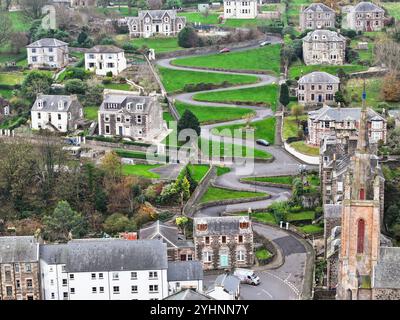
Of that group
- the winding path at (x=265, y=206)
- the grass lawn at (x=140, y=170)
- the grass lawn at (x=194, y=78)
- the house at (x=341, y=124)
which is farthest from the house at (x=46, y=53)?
the house at (x=341, y=124)

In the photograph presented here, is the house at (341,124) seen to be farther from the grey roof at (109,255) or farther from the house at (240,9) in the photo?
the house at (240,9)

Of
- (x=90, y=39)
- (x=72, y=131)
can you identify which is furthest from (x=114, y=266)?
(x=90, y=39)

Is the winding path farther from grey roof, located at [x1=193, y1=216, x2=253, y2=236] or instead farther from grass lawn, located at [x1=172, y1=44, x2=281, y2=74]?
grass lawn, located at [x1=172, y1=44, x2=281, y2=74]

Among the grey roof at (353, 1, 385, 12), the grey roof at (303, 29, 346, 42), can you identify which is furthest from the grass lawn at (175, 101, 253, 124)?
the grey roof at (353, 1, 385, 12)

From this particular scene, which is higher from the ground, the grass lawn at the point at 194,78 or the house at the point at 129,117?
the grass lawn at the point at 194,78

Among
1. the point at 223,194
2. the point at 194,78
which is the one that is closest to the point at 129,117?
the point at 223,194

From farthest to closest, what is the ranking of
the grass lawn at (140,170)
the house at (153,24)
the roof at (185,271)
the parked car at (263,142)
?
the house at (153,24) < the parked car at (263,142) < the grass lawn at (140,170) < the roof at (185,271)
